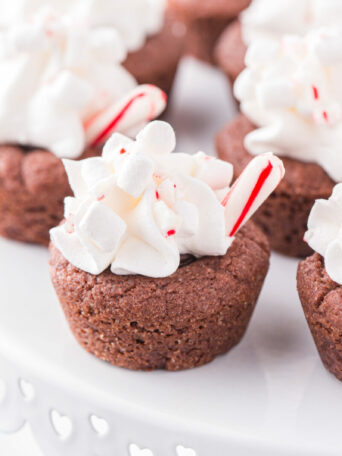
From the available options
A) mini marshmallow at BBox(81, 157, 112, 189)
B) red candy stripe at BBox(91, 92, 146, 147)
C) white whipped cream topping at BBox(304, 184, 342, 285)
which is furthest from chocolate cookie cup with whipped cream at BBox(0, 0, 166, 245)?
white whipped cream topping at BBox(304, 184, 342, 285)

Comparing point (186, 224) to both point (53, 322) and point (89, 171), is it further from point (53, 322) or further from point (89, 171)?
point (53, 322)

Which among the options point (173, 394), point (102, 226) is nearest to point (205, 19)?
point (102, 226)

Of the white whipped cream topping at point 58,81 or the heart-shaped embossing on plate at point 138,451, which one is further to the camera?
the white whipped cream topping at point 58,81

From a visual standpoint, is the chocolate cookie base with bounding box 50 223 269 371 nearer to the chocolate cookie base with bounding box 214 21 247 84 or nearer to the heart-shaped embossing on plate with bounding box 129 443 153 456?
the heart-shaped embossing on plate with bounding box 129 443 153 456

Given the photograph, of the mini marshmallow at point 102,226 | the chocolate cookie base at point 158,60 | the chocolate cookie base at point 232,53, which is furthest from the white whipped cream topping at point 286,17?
the mini marshmallow at point 102,226

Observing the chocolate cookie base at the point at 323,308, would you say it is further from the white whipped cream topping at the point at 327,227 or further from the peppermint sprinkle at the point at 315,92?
Answer: the peppermint sprinkle at the point at 315,92

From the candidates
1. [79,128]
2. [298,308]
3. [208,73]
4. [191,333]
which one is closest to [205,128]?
[208,73]
